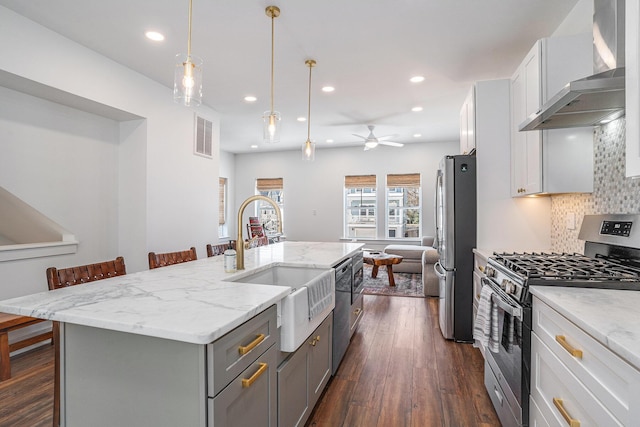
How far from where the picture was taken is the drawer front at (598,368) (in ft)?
2.77

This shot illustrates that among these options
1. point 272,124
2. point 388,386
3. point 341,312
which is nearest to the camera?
point 388,386

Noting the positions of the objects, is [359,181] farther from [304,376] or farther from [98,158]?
[304,376]

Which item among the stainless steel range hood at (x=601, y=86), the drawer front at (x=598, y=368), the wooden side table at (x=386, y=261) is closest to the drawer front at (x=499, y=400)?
the drawer front at (x=598, y=368)

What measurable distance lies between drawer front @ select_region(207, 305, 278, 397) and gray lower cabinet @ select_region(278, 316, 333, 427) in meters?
0.26

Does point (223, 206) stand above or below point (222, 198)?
below

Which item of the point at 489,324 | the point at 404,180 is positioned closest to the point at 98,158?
the point at 489,324

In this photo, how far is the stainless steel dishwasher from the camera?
2.43m

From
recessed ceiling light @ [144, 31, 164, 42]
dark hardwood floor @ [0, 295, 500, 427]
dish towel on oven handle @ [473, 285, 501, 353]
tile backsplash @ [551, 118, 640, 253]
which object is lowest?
dark hardwood floor @ [0, 295, 500, 427]

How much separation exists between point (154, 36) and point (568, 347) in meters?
3.58

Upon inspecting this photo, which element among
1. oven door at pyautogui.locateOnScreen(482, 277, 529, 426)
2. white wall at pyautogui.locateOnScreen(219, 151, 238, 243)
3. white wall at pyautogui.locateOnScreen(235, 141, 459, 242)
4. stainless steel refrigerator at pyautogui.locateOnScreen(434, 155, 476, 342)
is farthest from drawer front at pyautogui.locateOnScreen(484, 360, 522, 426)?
white wall at pyautogui.locateOnScreen(219, 151, 238, 243)

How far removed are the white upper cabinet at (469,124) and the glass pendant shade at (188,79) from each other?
2485mm

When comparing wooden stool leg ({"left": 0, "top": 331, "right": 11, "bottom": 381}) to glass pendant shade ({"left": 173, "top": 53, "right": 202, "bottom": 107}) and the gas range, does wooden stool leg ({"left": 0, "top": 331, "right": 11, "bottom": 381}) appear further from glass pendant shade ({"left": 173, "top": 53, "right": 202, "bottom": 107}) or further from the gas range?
the gas range

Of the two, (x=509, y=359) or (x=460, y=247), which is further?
(x=460, y=247)

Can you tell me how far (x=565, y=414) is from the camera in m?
1.17
